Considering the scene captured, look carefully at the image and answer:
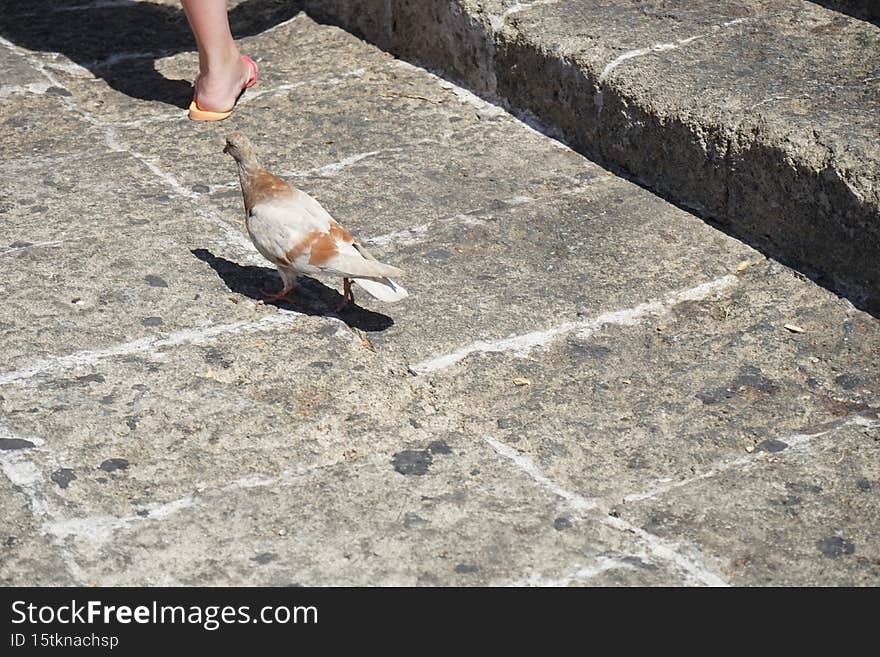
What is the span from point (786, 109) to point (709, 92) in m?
0.29

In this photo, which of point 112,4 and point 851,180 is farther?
point 112,4

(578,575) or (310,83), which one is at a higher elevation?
(310,83)

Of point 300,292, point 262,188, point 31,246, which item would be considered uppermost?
point 262,188

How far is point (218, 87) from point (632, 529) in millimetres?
2673

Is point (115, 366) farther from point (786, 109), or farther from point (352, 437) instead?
point (786, 109)

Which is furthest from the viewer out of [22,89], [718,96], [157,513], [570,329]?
[22,89]

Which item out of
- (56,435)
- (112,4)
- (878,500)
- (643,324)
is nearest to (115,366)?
(56,435)

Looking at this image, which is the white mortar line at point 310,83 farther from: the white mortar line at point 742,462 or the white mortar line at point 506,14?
the white mortar line at point 742,462

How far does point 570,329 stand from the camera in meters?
3.65

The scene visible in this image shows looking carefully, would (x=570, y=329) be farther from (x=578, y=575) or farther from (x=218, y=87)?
(x=218, y=87)

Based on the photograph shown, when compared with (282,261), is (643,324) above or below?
below

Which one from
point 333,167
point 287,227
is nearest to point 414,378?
point 287,227

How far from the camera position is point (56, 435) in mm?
3102

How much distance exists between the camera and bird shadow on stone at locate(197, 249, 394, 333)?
3674 millimetres
